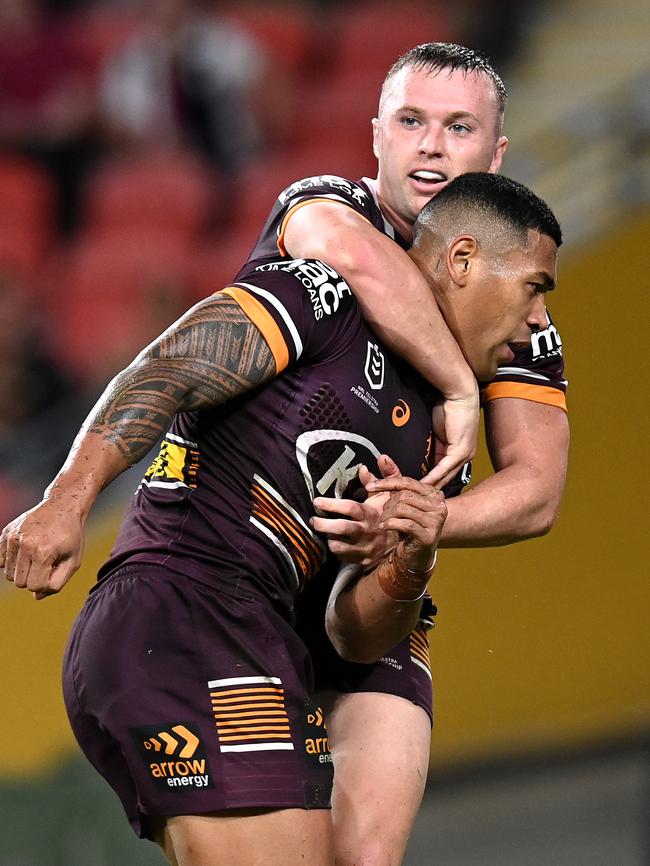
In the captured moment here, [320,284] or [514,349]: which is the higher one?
[320,284]

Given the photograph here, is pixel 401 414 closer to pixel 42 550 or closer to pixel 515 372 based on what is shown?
pixel 515 372

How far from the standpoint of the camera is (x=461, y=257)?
3.03 m

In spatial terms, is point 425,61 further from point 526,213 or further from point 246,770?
point 246,770

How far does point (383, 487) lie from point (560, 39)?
619 cm

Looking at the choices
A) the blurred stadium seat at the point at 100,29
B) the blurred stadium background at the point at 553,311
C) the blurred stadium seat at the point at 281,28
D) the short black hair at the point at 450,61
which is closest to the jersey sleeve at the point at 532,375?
the short black hair at the point at 450,61

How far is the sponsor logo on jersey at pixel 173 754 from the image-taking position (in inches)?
101

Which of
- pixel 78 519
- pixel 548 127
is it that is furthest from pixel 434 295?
pixel 548 127

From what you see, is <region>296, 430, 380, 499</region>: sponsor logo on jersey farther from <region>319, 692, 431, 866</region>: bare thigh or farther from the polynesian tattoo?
<region>319, 692, 431, 866</region>: bare thigh

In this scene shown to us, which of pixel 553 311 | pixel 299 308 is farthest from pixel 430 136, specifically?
pixel 553 311

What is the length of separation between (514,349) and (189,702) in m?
1.25

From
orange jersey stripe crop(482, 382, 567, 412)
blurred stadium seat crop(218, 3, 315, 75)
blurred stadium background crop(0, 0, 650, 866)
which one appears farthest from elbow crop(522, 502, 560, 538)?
blurred stadium seat crop(218, 3, 315, 75)

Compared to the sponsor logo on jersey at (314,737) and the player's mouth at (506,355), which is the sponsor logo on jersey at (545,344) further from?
the sponsor logo on jersey at (314,737)

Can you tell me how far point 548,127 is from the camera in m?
7.14

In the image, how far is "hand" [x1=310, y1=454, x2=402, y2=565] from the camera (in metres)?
2.69
